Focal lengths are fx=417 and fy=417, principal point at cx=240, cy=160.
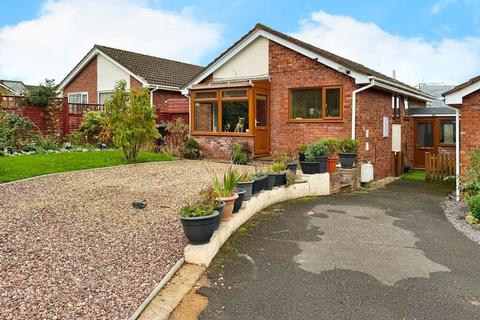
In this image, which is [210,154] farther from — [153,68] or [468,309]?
[468,309]

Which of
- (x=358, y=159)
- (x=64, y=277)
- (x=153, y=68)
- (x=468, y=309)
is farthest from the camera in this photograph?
(x=153, y=68)

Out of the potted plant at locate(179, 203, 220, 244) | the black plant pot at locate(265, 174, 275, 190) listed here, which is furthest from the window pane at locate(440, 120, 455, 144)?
the potted plant at locate(179, 203, 220, 244)

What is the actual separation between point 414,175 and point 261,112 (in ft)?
23.3

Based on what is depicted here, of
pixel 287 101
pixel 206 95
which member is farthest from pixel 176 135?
pixel 287 101

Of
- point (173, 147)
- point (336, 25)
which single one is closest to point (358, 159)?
point (336, 25)

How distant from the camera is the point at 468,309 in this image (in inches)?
167

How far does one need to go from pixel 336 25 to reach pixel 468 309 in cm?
1287

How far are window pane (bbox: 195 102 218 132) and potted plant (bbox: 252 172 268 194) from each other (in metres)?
7.41

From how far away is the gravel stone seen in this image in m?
7.31

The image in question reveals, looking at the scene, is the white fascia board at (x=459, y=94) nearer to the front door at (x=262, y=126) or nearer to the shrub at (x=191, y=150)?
the front door at (x=262, y=126)

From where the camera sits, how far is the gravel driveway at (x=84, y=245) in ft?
13.3

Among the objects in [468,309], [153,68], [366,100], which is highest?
[153,68]

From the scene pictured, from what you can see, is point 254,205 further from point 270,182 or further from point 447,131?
point 447,131

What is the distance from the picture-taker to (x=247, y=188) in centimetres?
769
